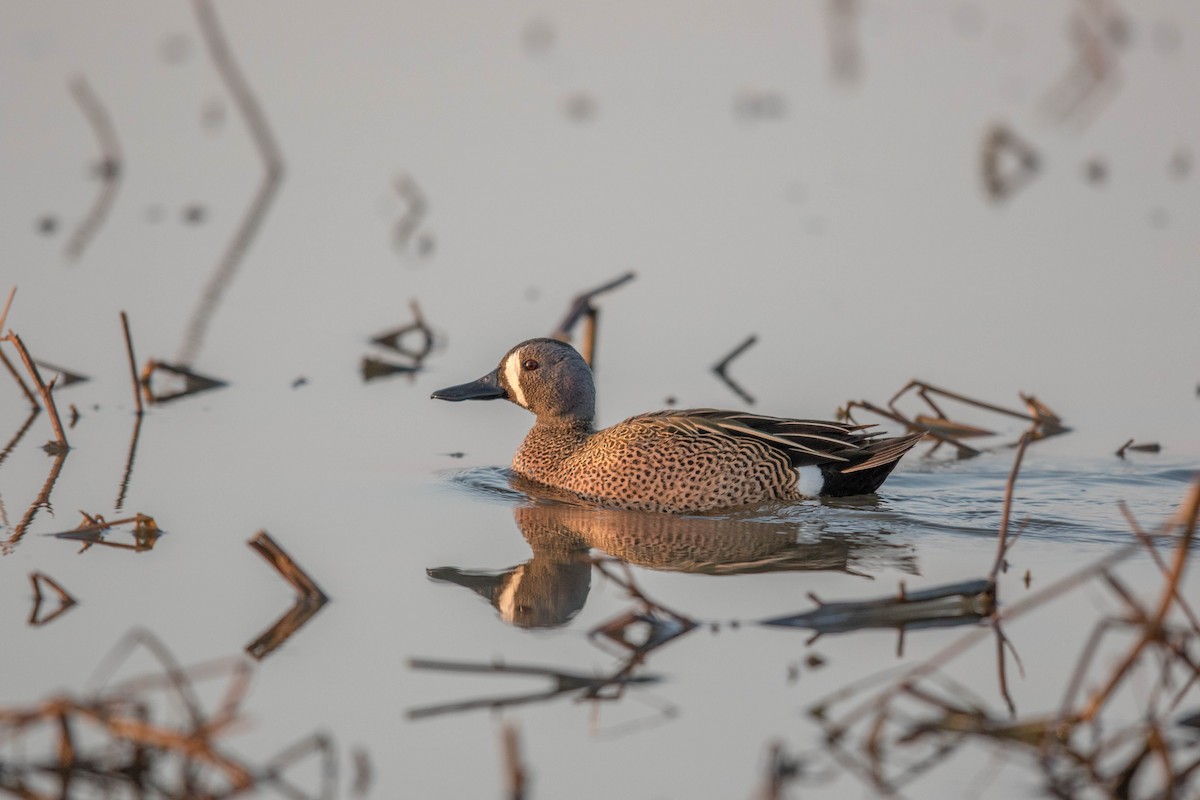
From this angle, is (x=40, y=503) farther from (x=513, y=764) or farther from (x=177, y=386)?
(x=513, y=764)

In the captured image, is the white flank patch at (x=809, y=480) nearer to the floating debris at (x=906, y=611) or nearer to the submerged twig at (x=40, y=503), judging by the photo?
the floating debris at (x=906, y=611)

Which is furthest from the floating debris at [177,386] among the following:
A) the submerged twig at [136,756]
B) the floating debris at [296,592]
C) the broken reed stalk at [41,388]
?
the submerged twig at [136,756]

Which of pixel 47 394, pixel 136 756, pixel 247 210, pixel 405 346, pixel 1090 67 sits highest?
pixel 1090 67

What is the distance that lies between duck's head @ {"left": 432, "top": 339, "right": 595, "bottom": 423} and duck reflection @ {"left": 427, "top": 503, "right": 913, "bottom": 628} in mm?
804

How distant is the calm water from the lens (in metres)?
4.95

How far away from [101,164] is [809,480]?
25.8ft

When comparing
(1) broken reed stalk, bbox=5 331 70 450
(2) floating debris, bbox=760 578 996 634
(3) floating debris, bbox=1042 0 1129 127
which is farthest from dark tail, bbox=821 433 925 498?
(3) floating debris, bbox=1042 0 1129 127

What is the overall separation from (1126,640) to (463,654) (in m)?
2.10

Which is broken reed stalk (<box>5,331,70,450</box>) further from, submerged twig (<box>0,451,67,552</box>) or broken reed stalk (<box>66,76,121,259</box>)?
broken reed stalk (<box>66,76,121,259</box>)

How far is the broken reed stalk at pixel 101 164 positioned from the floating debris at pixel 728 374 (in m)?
4.39

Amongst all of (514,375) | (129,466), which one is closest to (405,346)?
(514,375)

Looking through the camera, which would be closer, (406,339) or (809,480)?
(809,480)

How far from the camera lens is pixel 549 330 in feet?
32.4

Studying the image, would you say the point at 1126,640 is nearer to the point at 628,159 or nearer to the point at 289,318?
the point at 289,318
